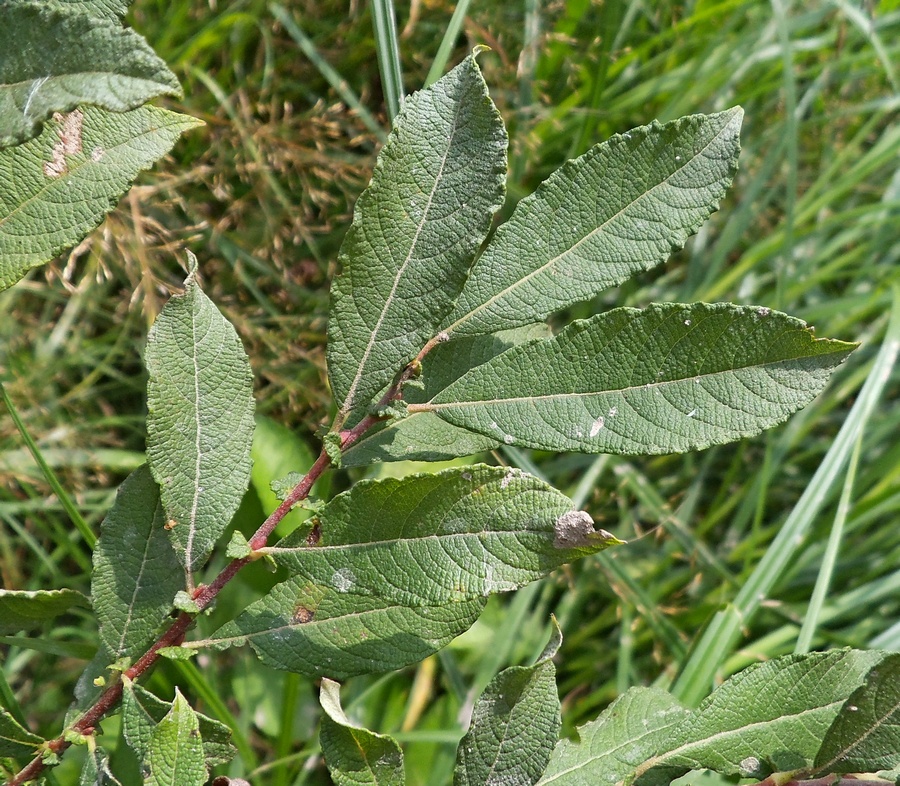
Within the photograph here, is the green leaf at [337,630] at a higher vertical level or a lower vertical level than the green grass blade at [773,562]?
higher

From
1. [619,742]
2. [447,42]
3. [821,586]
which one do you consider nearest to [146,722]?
[619,742]

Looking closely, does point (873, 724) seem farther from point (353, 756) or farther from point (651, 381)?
point (353, 756)

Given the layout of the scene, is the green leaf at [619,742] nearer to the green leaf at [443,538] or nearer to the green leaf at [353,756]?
the green leaf at [353,756]

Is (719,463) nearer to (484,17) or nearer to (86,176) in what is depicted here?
(484,17)

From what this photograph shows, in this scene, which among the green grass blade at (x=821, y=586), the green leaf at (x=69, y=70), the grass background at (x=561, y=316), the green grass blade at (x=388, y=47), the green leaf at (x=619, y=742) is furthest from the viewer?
the grass background at (x=561, y=316)

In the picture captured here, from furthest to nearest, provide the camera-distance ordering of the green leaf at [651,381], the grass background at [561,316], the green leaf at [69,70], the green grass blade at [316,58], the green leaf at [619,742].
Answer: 1. the green grass blade at [316,58]
2. the grass background at [561,316]
3. the green leaf at [619,742]
4. the green leaf at [651,381]
5. the green leaf at [69,70]

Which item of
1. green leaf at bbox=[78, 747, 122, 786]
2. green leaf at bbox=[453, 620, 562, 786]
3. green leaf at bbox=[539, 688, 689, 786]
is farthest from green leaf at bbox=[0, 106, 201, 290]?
green leaf at bbox=[539, 688, 689, 786]

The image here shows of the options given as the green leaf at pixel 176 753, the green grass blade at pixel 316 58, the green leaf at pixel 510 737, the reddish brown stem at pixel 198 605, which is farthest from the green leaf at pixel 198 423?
the green grass blade at pixel 316 58
